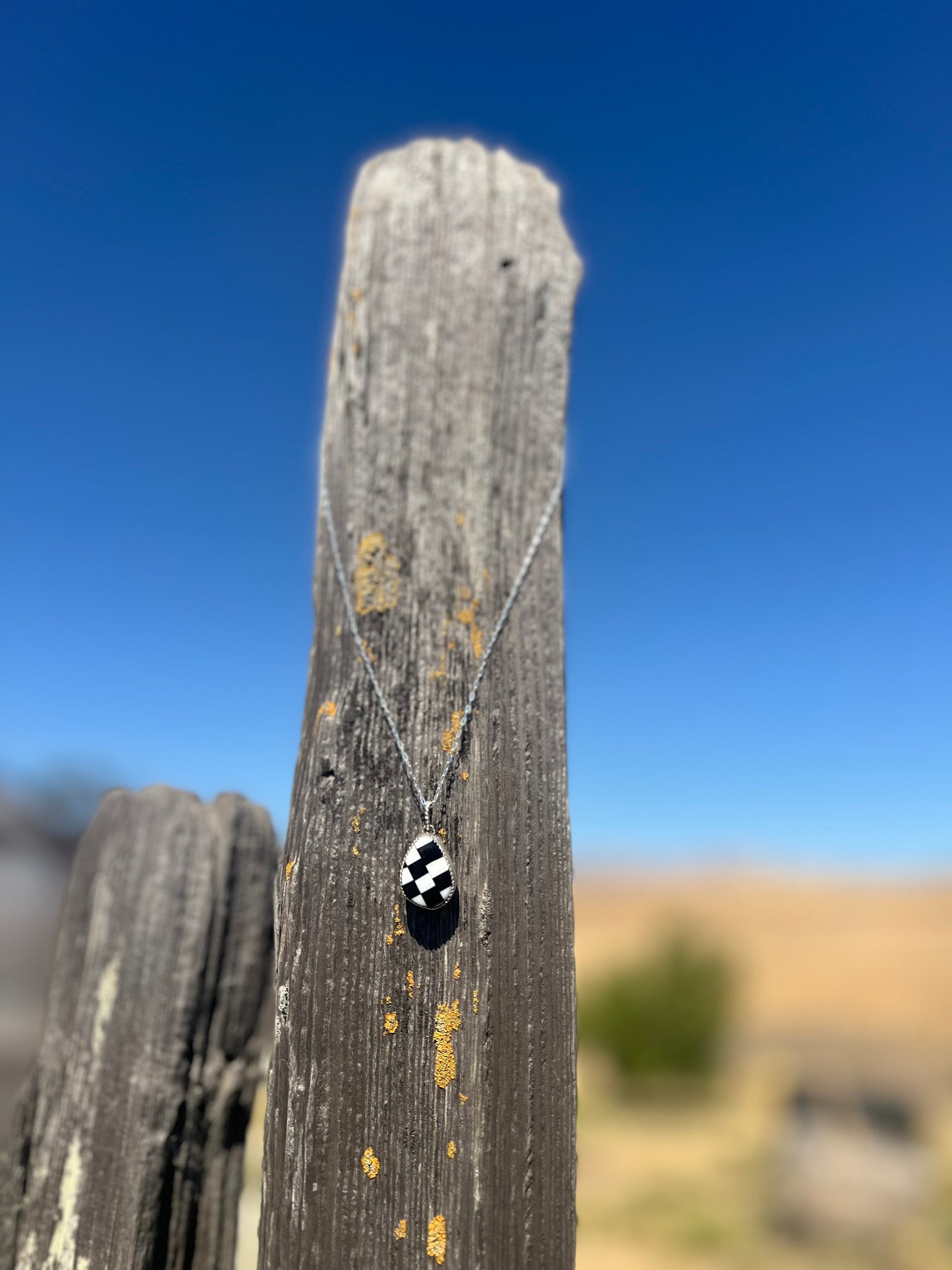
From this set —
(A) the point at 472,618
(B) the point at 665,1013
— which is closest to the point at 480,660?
(A) the point at 472,618

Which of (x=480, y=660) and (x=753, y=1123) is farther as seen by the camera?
(x=753, y=1123)

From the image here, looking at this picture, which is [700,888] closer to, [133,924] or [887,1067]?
[887,1067]

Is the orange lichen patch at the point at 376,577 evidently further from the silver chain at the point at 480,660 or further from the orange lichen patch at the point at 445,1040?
Result: the orange lichen patch at the point at 445,1040

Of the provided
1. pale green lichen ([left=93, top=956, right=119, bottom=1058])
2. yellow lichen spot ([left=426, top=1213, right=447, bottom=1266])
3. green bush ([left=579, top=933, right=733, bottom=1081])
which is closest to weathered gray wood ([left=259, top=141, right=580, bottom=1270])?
yellow lichen spot ([left=426, top=1213, right=447, bottom=1266])

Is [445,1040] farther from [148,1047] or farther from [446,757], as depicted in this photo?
[148,1047]

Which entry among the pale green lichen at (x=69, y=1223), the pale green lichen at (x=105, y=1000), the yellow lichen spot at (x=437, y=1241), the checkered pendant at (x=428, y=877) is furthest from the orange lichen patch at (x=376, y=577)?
the pale green lichen at (x=69, y=1223)

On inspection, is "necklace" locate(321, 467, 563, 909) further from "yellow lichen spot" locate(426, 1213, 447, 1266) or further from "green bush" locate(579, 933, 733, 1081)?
"green bush" locate(579, 933, 733, 1081)
